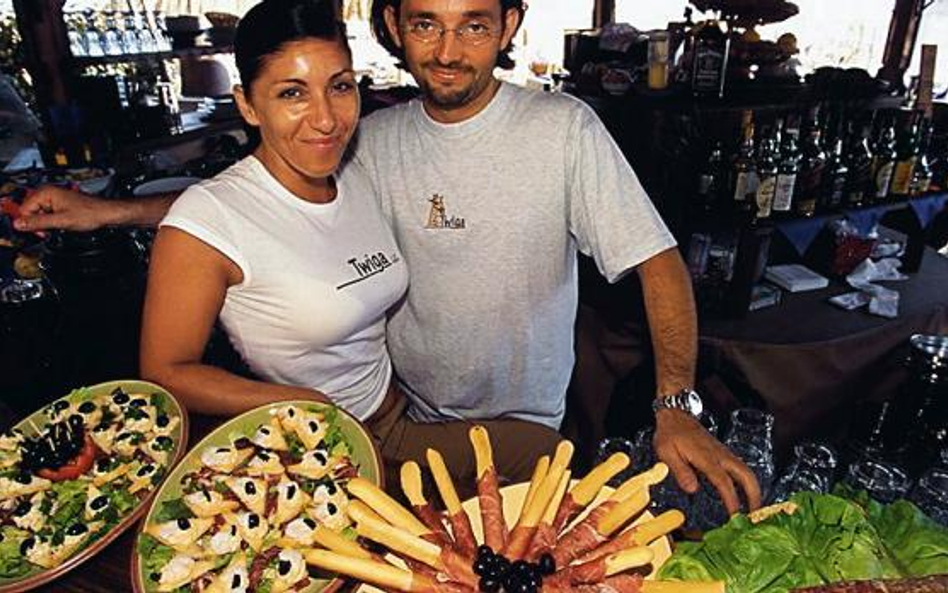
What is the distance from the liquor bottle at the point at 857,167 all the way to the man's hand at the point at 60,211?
128 inches

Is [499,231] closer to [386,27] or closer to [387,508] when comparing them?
[386,27]

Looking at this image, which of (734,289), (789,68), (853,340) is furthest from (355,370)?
(789,68)

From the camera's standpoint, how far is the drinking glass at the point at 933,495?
5.81ft

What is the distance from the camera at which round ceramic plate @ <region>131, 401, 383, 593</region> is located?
48.8 inches

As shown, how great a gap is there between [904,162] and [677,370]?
2.44m

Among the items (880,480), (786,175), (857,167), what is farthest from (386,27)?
(857,167)

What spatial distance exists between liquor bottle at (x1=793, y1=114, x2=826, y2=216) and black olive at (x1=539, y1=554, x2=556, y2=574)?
103 inches

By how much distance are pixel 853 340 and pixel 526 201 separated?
196 cm

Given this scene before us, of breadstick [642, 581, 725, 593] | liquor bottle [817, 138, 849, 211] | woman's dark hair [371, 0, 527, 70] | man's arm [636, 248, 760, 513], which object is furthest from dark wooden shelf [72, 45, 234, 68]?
breadstick [642, 581, 725, 593]

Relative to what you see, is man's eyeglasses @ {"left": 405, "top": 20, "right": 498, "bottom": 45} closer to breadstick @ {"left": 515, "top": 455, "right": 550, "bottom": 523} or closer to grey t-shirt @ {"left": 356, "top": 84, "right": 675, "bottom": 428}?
grey t-shirt @ {"left": 356, "top": 84, "right": 675, "bottom": 428}

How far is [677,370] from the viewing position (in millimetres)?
1716

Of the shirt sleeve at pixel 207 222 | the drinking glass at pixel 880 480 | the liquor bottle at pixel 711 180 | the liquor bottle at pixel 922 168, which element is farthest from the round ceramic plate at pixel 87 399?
the liquor bottle at pixel 922 168

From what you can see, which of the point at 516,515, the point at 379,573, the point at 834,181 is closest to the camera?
the point at 379,573

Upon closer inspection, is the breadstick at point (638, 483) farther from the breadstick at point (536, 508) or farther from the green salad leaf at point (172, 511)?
the green salad leaf at point (172, 511)
